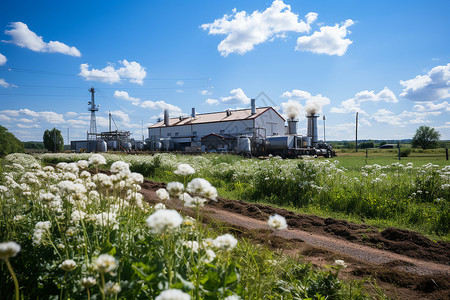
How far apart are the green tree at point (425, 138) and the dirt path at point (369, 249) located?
73805 mm

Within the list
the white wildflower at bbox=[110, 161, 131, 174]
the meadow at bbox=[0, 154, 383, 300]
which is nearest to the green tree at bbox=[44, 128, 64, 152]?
the meadow at bbox=[0, 154, 383, 300]

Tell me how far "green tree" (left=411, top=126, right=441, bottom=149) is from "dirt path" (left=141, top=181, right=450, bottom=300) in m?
73.8

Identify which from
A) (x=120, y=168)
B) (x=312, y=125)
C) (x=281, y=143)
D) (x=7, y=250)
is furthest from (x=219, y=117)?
(x=7, y=250)

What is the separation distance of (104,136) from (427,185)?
52648 mm

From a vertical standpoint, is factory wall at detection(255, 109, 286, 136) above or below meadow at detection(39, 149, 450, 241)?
above

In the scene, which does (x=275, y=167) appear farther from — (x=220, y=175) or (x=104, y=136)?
(x=104, y=136)

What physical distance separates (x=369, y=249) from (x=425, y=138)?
3005 inches

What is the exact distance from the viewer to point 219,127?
152 feet

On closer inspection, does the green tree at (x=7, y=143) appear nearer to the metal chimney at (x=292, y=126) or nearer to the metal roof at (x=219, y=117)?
the metal roof at (x=219, y=117)

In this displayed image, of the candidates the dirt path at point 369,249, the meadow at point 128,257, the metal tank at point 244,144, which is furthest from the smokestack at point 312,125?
the meadow at point 128,257

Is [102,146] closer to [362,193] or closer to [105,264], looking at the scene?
[362,193]

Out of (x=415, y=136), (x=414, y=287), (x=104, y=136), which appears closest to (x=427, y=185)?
(x=414, y=287)

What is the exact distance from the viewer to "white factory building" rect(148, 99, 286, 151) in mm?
42750

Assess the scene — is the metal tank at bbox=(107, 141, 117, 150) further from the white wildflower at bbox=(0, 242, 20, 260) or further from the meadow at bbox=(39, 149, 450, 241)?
the white wildflower at bbox=(0, 242, 20, 260)
